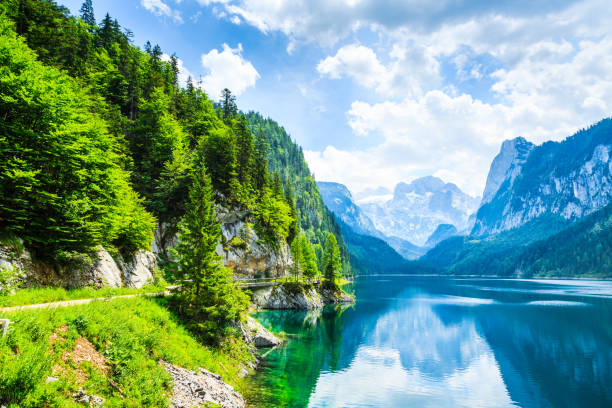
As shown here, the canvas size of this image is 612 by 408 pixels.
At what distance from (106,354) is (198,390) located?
6.39 meters

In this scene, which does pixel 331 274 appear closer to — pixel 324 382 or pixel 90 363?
pixel 324 382

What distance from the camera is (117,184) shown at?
1217 inches

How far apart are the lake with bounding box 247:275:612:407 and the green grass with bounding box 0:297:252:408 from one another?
8081mm

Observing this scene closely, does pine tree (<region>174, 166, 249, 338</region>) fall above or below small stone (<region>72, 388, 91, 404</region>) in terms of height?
above

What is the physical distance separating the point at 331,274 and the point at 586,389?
64.2 metres

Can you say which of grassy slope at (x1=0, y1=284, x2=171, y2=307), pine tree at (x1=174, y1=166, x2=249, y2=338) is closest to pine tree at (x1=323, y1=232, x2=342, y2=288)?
pine tree at (x1=174, y1=166, x2=249, y2=338)

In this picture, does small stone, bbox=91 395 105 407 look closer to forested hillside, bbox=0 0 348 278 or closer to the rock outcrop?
the rock outcrop

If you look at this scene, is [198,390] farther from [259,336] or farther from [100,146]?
[100,146]

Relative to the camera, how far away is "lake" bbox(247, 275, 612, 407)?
95.2 ft

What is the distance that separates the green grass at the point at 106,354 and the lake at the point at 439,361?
8081mm

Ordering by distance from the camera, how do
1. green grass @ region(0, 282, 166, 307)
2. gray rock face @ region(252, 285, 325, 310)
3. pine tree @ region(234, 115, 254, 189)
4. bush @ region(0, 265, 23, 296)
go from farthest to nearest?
pine tree @ region(234, 115, 254, 189)
gray rock face @ region(252, 285, 325, 310)
bush @ region(0, 265, 23, 296)
green grass @ region(0, 282, 166, 307)

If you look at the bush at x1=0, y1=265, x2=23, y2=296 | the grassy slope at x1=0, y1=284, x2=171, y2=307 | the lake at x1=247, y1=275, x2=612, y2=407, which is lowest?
the lake at x1=247, y1=275, x2=612, y2=407

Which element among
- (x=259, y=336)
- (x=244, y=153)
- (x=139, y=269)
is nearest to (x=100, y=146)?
(x=139, y=269)

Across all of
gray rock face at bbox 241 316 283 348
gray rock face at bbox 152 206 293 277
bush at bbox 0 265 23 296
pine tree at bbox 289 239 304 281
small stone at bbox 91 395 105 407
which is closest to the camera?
small stone at bbox 91 395 105 407
